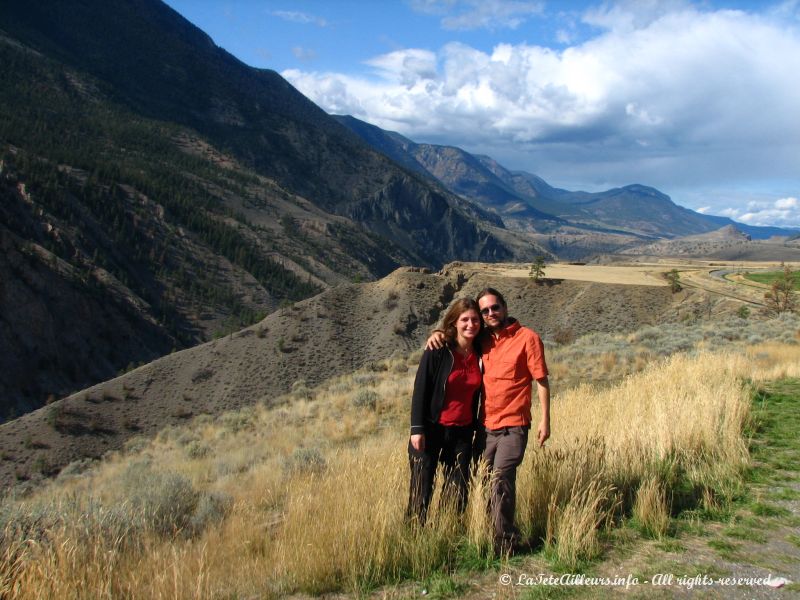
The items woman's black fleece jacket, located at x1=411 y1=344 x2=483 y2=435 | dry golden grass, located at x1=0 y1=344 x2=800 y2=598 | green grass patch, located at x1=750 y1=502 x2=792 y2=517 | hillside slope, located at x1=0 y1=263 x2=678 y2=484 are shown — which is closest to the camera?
dry golden grass, located at x1=0 y1=344 x2=800 y2=598

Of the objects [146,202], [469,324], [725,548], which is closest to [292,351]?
[469,324]

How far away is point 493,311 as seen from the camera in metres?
4.02

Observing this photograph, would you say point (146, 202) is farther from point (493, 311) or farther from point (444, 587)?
point (444, 587)

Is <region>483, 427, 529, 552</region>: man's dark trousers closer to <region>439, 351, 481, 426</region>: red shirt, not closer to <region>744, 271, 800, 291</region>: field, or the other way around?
<region>439, 351, 481, 426</region>: red shirt

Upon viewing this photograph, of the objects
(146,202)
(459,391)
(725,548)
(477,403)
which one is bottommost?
(725,548)

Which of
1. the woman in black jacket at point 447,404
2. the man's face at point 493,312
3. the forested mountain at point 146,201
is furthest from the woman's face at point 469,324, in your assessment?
the forested mountain at point 146,201

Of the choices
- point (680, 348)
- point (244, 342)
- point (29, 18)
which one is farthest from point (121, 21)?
point (680, 348)

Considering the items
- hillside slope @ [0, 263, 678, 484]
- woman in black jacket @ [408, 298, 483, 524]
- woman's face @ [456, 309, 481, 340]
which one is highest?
woman's face @ [456, 309, 481, 340]

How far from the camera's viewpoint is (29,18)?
129125 mm

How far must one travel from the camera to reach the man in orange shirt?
3.73 meters

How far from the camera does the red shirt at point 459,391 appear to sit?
3945 mm

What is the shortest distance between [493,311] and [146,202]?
77.0 meters

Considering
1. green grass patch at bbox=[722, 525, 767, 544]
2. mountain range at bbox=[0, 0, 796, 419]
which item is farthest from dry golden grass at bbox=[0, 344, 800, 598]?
mountain range at bbox=[0, 0, 796, 419]

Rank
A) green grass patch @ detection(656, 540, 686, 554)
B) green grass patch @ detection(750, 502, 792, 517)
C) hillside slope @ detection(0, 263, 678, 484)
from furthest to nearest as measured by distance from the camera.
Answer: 1. hillside slope @ detection(0, 263, 678, 484)
2. green grass patch @ detection(750, 502, 792, 517)
3. green grass patch @ detection(656, 540, 686, 554)
